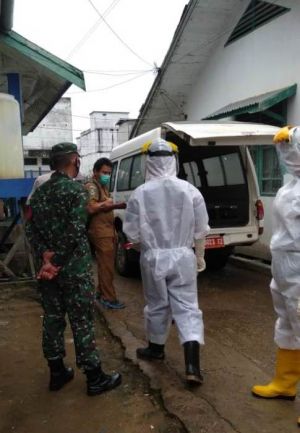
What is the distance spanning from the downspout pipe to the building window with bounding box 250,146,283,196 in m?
5.29

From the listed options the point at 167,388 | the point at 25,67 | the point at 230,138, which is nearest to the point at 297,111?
the point at 230,138

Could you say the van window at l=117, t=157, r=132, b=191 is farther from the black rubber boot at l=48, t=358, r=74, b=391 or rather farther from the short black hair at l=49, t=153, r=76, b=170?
the black rubber boot at l=48, t=358, r=74, b=391

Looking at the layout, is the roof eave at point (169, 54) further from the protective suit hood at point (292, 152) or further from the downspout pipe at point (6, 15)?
the protective suit hood at point (292, 152)

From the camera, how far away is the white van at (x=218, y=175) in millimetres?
5816

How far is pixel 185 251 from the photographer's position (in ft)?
11.4

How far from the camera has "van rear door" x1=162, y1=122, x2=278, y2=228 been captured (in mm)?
5777

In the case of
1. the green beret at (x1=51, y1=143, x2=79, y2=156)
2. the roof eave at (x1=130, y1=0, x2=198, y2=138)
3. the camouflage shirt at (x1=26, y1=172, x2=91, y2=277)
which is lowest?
the camouflage shirt at (x1=26, y1=172, x2=91, y2=277)

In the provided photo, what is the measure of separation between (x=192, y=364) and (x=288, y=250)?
3.58ft

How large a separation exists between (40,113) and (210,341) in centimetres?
726

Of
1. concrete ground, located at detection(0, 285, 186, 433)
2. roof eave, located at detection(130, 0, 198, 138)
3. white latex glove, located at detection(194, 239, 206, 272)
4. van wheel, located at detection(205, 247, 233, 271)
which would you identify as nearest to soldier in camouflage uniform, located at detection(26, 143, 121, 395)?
concrete ground, located at detection(0, 285, 186, 433)

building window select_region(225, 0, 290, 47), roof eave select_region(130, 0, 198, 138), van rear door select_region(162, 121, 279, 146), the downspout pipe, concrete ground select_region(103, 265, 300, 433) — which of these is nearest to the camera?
concrete ground select_region(103, 265, 300, 433)

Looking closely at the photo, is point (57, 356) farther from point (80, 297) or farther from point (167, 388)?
point (167, 388)

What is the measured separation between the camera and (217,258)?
755 centimetres

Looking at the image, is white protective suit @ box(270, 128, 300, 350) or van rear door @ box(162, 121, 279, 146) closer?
white protective suit @ box(270, 128, 300, 350)
